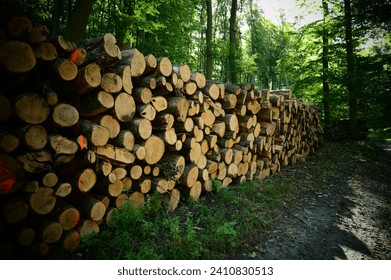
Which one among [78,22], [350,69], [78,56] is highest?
[78,22]

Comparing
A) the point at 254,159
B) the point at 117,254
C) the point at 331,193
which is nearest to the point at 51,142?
the point at 117,254

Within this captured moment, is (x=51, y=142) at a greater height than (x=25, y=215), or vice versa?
(x=51, y=142)

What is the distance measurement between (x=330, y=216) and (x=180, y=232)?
8.62ft

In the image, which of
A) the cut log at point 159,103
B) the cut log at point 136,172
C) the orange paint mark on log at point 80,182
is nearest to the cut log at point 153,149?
the cut log at point 136,172

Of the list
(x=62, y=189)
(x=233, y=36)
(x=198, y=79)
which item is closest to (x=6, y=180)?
(x=62, y=189)

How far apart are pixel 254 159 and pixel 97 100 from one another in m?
3.56

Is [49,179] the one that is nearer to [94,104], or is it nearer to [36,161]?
[36,161]

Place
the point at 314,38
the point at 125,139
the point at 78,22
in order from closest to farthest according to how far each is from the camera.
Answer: the point at 125,139 < the point at 78,22 < the point at 314,38

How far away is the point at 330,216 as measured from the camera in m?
3.98

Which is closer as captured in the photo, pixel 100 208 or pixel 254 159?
pixel 100 208

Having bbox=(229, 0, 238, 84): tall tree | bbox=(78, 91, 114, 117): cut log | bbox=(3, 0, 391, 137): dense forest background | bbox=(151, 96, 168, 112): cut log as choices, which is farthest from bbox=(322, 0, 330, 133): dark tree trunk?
bbox=(78, 91, 114, 117): cut log
